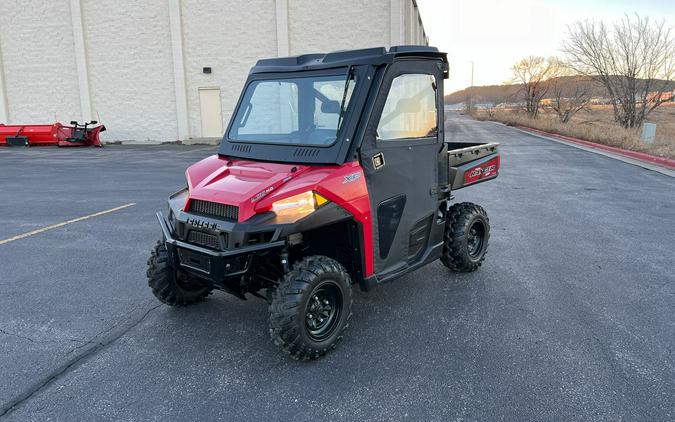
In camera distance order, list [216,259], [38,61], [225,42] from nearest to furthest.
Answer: [216,259], [225,42], [38,61]

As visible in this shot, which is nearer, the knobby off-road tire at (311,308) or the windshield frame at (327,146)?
the knobby off-road tire at (311,308)

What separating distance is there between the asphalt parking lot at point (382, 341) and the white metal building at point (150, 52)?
17.3 meters

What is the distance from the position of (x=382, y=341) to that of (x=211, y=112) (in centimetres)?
2177

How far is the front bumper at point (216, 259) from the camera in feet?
10.8

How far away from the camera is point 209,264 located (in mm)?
3367

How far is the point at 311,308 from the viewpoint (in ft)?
11.6

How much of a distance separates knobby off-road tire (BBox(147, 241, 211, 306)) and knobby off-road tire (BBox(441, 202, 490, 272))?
2564 mm

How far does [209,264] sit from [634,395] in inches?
115

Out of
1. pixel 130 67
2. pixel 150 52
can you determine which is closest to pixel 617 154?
pixel 150 52

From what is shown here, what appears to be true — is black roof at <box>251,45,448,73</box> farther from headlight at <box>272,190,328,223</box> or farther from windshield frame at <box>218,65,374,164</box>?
headlight at <box>272,190,328,223</box>

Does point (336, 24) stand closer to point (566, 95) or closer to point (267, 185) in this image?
point (267, 185)

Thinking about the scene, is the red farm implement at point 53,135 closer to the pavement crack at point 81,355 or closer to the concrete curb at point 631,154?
the pavement crack at point 81,355

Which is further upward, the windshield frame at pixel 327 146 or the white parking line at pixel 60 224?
the windshield frame at pixel 327 146

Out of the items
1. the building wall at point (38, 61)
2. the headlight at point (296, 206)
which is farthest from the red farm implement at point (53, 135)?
the headlight at point (296, 206)
